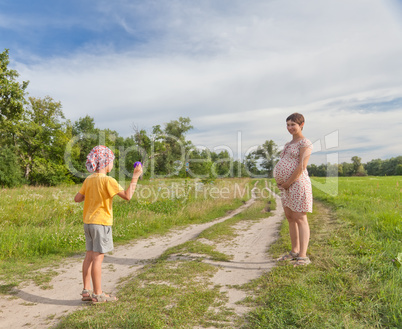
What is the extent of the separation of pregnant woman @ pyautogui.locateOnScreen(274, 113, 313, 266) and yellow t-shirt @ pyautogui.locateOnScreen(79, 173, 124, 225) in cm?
301

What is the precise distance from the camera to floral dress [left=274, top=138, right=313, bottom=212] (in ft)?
15.6

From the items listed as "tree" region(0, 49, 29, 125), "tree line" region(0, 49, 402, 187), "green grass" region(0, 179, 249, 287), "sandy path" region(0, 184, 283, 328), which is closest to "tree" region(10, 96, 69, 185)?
"tree line" region(0, 49, 402, 187)

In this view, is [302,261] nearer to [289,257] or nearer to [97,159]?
[289,257]

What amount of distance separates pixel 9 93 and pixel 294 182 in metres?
23.0

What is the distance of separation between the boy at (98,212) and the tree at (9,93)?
20.9 meters

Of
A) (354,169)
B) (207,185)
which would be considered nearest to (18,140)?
(207,185)

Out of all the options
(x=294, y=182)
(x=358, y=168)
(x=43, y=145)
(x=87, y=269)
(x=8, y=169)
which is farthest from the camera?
(x=358, y=168)

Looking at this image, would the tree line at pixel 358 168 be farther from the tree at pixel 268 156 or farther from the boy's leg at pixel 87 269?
the boy's leg at pixel 87 269

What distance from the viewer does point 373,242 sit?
5.35 m

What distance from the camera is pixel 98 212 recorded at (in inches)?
148

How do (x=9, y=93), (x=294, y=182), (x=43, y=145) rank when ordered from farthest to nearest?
1. (x=43, y=145)
2. (x=9, y=93)
3. (x=294, y=182)

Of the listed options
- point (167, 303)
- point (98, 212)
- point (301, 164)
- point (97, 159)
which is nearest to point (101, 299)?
point (167, 303)

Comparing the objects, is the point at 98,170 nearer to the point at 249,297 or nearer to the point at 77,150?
the point at 249,297

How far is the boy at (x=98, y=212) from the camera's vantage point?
3.70 metres
